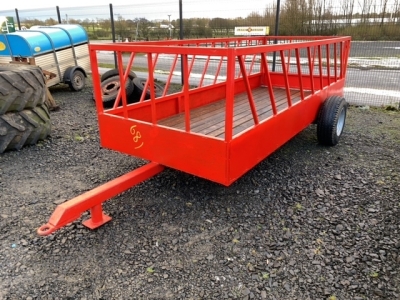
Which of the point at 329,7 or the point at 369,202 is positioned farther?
the point at 329,7

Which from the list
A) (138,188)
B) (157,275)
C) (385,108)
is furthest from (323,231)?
(385,108)

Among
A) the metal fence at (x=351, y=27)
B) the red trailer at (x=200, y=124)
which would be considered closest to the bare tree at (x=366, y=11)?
the metal fence at (x=351, y=27)

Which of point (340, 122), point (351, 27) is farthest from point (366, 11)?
point (340, 122)

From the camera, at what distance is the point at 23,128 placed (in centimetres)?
415

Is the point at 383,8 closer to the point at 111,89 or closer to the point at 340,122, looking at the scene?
the point at 340,122

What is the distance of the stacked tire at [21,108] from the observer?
395 cm

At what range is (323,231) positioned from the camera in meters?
2.74

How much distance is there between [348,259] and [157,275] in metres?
1.33

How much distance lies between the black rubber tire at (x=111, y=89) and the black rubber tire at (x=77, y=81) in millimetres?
1392

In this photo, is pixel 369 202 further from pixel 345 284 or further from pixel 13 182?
pixel 13 182

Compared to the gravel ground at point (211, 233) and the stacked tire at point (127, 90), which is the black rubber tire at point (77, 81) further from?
the gravel ground at point (211, 233)

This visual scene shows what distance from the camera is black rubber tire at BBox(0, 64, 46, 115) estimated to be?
391 cm

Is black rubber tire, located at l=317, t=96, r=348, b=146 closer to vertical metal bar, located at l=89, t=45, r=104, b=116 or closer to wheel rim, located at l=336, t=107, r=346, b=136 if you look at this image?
wheel rim, located at l=336, t=107, r=346, b=136

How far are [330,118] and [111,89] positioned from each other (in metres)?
4.09
